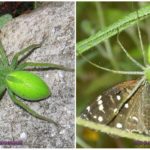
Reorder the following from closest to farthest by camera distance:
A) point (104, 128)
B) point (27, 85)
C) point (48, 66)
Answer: point (104, 128), point (27, 85), point (48, 66)

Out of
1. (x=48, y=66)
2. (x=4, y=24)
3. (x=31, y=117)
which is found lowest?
(x=31, y=117)

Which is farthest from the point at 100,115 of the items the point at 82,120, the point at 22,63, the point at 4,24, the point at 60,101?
the point at 4,24

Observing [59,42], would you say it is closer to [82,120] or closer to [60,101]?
[60,101]

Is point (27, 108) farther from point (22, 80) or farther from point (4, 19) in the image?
point (4, 19)

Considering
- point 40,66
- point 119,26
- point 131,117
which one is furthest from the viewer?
point 40,66

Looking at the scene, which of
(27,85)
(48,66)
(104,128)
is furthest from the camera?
(48,66)

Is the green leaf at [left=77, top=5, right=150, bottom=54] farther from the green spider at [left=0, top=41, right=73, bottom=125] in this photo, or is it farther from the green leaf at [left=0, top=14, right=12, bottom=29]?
the green leaf at [left=0, top=14, right=12, bottom=29]

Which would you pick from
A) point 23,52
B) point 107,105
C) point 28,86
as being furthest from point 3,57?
point 107,105
